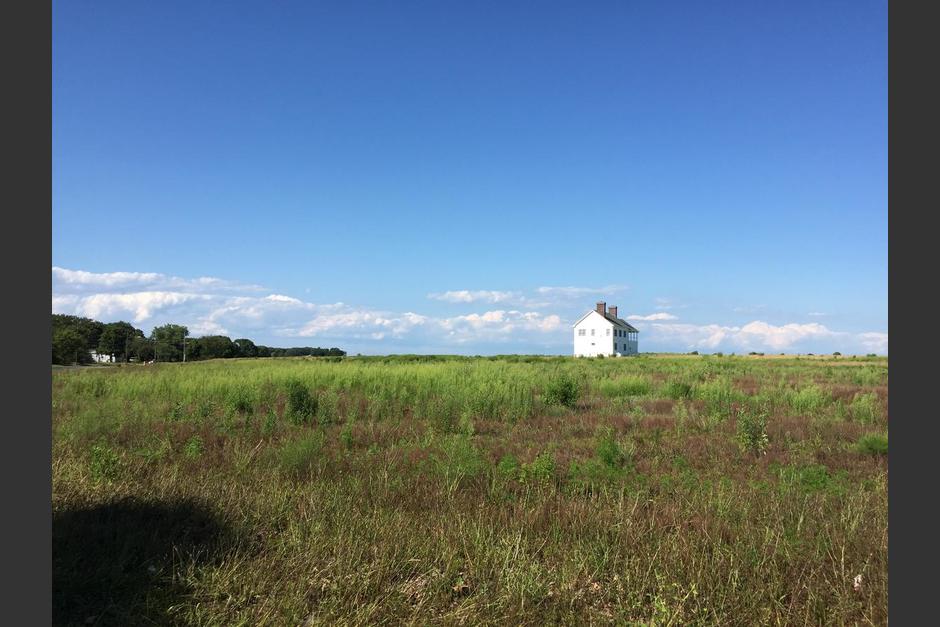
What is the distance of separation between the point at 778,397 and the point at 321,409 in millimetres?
15007

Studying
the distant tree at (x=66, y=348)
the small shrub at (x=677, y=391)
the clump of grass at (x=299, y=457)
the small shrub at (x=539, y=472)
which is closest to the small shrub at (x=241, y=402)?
the clump of grass at (x=299, y=457)

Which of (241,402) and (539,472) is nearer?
(539,472)

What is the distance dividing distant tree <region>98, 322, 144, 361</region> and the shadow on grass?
413 feet

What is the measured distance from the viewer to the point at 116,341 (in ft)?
372

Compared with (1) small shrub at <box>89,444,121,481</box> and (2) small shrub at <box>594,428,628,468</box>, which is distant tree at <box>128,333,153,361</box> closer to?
(1) small shrub at <box>89,444,121,481</box>

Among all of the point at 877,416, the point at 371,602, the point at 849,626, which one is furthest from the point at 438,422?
the point at 877,416

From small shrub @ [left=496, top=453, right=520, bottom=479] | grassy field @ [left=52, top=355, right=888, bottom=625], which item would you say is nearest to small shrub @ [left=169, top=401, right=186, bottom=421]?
grassy field @ [left=52, top=355, right=888, bottom=625]

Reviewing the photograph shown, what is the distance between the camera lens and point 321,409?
44.4 feet

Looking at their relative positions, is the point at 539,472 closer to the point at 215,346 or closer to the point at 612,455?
the point at 612,455

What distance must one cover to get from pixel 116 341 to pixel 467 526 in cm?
13322

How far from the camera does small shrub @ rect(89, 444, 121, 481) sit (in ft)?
23.7

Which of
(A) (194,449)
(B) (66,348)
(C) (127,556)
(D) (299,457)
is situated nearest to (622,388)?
(D) (299,457)

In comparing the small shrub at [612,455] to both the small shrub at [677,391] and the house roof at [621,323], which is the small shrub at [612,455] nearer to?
the small shrub at [677,391]

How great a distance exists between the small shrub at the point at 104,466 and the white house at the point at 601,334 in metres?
65.3
